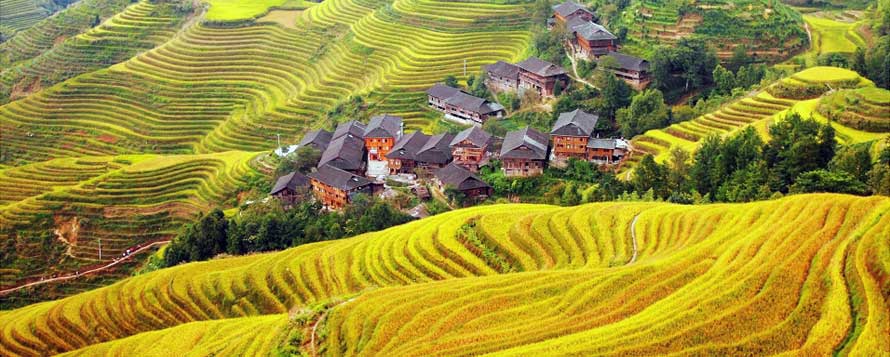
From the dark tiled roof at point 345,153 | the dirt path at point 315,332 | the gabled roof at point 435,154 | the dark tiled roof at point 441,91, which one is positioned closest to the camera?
the dirt path at point 315,332

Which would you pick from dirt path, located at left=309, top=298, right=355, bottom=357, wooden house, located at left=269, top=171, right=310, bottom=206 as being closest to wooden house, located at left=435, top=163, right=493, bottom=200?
wooden house, located at left=269, top=171, right=310, bottom=206

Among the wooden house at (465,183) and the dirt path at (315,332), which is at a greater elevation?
the dirt path at (315,332)

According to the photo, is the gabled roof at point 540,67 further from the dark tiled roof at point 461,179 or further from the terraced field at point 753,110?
the dark tiled roof at point 461,179

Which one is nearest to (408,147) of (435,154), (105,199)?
(435,154)

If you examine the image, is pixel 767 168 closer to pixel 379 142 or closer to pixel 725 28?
pixel 725 28

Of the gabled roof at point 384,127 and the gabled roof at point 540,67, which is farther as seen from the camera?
the gabled roof at point 540,67

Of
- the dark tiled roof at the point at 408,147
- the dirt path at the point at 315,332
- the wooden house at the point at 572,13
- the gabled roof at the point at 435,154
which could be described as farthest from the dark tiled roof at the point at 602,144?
the dirt path at the point at 315,332

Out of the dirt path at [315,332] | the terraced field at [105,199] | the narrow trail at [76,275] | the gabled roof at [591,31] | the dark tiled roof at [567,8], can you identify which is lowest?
the narrow trail at [76,275]

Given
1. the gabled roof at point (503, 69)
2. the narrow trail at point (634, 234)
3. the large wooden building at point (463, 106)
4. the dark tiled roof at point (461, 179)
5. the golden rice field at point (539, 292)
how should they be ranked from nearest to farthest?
the golden rice field at point (539, 292) → the narrow trail at point (634, 234) → the dark tiled roof at point (461, 179) → the large wooden building at point (463, 106) → the gabled roof at point (503, 69)

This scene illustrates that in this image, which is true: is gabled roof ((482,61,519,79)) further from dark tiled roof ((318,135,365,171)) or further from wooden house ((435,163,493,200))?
wooden house ((435,163,493,200))
